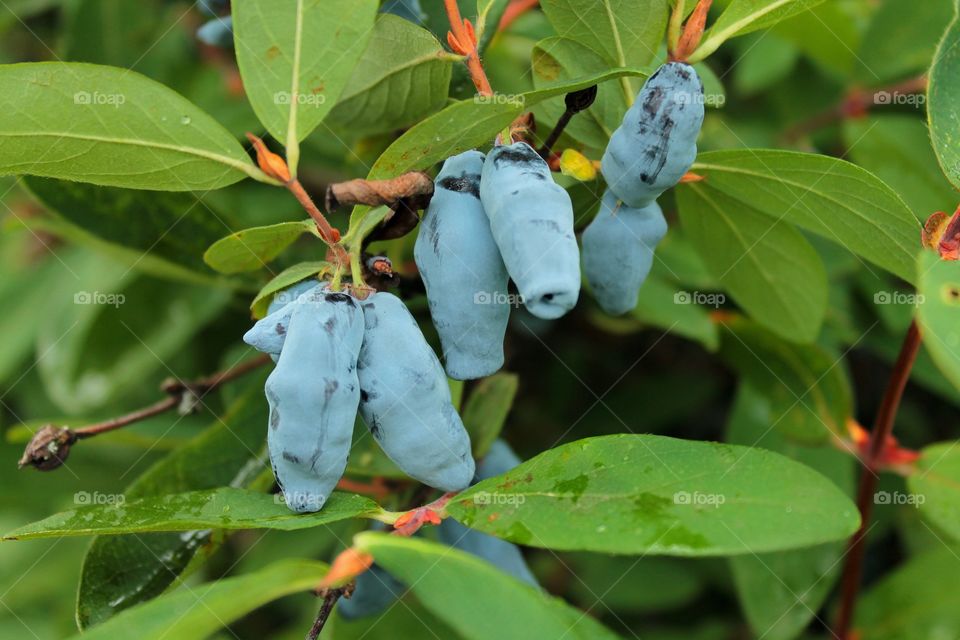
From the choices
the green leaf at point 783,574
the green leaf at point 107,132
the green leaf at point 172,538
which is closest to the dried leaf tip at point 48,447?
the green leaf at point 172,538

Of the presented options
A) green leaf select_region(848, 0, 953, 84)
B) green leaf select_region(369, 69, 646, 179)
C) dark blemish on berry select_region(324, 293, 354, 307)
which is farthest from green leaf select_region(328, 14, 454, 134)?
green leaf select_region(848, 0, 953, 84)

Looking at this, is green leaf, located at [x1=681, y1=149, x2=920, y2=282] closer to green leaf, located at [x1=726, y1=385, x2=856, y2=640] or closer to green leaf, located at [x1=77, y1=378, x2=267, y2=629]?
green leaf, located at [x1=726, y1=385, x2=856, y2=640]

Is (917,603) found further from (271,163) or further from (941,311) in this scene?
(271,163)

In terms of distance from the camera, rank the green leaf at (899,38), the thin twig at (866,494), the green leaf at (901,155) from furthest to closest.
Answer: the green leaf at (899,38) → the green leaf at (901,155) → the thin twig at (866,494)

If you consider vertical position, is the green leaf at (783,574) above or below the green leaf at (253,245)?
below

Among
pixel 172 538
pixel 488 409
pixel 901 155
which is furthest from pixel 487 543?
pixel 901 155

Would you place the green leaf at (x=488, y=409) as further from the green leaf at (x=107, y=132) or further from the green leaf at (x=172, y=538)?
the green leaf at (x=107, y=132)
